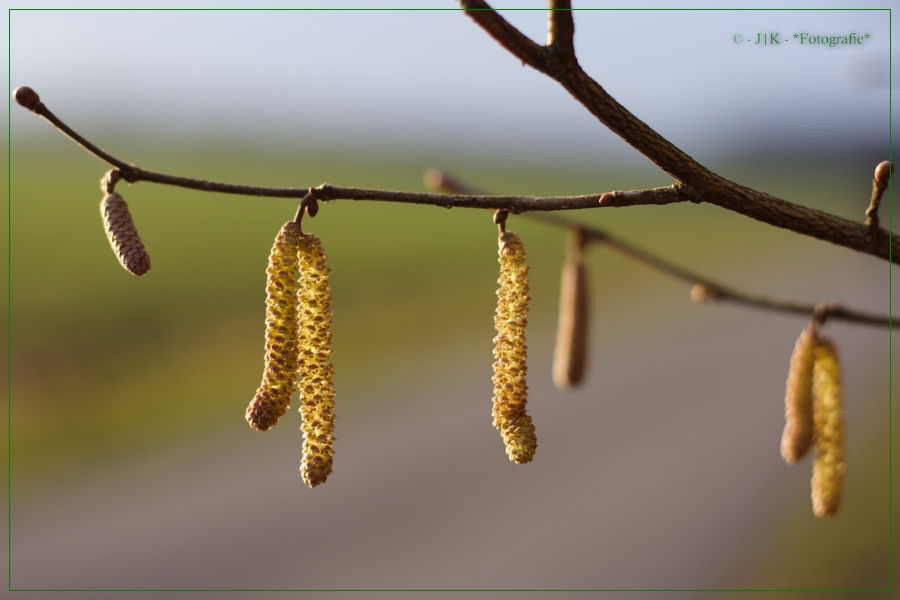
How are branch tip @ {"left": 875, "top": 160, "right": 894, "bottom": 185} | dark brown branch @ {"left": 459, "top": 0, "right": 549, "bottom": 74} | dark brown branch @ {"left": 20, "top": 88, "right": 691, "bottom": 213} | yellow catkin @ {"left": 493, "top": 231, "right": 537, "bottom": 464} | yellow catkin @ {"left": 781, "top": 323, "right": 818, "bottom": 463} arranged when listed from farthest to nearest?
yellow catkin @ {"left": 781, "top": 323, "right": 818, "bottom": 463}, branch tip @ {"left": 875, "top": 160, "right": 894, "bottom": 185}, yellow catkin @ {"left": 493, "top": 231, "right": 537, "bottom": 464}, dark brown branch @ {"left": 20, "top": 88, "right": 691, "bottom": 213}, dark brown branch @ {"left": 459, "top": 0, "right": 549, "bottom": 74}

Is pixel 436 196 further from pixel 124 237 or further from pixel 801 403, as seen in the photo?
pixel 801 403

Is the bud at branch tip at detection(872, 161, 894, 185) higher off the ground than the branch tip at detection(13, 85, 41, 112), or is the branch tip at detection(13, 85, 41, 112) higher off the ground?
the branch tip at detection(13, 85, 41, 112)

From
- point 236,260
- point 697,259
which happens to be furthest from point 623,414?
point 697,259

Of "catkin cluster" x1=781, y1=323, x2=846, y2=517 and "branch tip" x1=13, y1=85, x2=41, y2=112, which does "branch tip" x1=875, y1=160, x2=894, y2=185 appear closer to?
"catkin cluster" x1=781, y1=323, x2=846, y2=517

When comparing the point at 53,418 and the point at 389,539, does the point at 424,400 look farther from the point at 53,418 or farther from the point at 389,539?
the point at 53,418

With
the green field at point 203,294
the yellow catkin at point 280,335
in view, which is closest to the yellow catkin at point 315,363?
the yellow catkin at point 280,335

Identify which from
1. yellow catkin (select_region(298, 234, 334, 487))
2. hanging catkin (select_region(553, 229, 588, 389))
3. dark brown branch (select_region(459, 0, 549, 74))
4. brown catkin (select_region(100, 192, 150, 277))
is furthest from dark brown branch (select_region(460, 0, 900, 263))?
hanging catkin (select_region(553, 229, 588, 389))

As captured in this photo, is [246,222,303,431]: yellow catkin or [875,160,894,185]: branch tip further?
[875,160,894,185]: branch tip

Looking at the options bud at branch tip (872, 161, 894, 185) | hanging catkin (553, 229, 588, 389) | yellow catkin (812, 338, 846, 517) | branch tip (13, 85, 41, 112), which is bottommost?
yellow catkin (812, 338, 846, 517)
